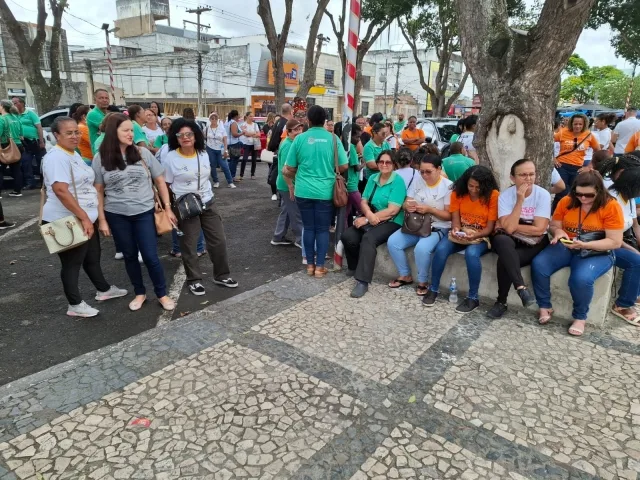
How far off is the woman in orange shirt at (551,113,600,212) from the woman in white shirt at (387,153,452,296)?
11.2 ft

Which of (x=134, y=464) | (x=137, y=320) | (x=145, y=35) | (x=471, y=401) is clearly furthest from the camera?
(x=145, y=35)

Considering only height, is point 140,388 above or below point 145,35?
below

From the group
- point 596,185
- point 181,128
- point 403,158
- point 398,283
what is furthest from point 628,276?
point 181,128

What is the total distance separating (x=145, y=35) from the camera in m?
43.2

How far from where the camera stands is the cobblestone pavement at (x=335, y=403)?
2.29 metres

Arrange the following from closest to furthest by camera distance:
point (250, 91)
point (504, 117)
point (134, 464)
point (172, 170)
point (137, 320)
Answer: point (134, 464) → point (137, 320) → point (172, 170) → point (504, 117) → point (250, 91)

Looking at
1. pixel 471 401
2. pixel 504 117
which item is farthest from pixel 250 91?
pixel 471 401

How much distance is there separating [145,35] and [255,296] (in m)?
46.8

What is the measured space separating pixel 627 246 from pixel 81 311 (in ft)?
15.8

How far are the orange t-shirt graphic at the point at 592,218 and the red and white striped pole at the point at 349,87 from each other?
7.23 feet

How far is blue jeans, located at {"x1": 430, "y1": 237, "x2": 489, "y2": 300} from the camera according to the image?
404cm

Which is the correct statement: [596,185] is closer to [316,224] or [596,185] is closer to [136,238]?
[316,224]

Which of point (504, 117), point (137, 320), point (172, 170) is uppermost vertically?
point (504, 117)

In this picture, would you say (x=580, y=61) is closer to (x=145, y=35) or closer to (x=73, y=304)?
(x=145, y=35)
